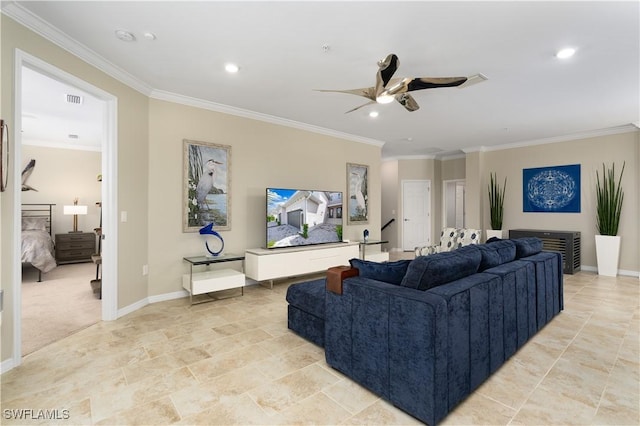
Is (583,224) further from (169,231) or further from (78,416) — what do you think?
(78,416)

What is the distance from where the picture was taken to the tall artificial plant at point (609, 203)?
5.41 meters

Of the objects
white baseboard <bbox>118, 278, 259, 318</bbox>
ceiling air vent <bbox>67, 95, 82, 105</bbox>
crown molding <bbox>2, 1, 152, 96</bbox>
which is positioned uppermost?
ceiling air vent <bbox>67, 95, 82, 105</bbox>

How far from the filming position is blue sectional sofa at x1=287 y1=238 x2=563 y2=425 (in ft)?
→ 5.55

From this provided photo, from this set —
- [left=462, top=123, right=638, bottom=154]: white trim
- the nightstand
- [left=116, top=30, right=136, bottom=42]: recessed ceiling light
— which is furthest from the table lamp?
[left=462, top=123, right=638, bottom=154]: white trim

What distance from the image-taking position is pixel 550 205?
630 centimetres

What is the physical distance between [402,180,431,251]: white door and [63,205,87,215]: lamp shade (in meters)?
7.74

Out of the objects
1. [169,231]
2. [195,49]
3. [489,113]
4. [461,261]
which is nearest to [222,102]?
[195,49]

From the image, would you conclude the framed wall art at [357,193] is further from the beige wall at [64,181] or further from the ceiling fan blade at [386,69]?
the beige wall at [64,181]

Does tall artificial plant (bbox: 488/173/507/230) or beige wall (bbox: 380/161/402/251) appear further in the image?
beige wall (bbox: 380/161/402/251)

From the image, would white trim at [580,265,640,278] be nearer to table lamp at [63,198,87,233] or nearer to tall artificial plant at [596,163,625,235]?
tall artificial plant at [596,163,625,235]

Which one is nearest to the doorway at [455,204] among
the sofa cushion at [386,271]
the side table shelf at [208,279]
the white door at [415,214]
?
the white door at [415,214]

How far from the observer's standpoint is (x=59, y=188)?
6.82m

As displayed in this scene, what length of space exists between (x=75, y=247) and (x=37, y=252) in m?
1.65

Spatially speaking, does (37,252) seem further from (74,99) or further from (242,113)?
(242,113)
